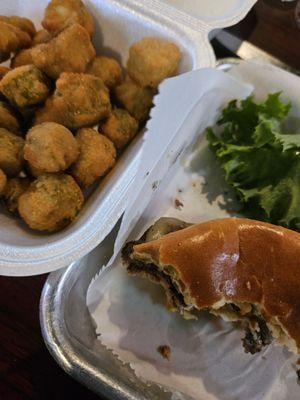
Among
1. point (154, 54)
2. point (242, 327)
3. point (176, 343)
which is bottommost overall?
point (176, 343)

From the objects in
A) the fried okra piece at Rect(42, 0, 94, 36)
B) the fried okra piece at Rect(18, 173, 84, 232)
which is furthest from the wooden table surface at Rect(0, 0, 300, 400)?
the fried okra piece at Rect(42, 0, 94, 36)

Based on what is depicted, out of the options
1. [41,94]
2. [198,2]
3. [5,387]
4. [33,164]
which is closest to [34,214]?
[33,164]

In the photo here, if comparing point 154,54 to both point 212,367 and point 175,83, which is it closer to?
point 175,83

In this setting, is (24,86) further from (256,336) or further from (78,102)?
(256,336)

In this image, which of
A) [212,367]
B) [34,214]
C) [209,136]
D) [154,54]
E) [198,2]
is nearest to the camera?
[34,214]

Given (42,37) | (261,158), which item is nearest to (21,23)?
(42,37)

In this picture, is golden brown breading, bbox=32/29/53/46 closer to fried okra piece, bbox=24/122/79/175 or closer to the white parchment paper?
fried okra piece, bbox=24/122/79/175
